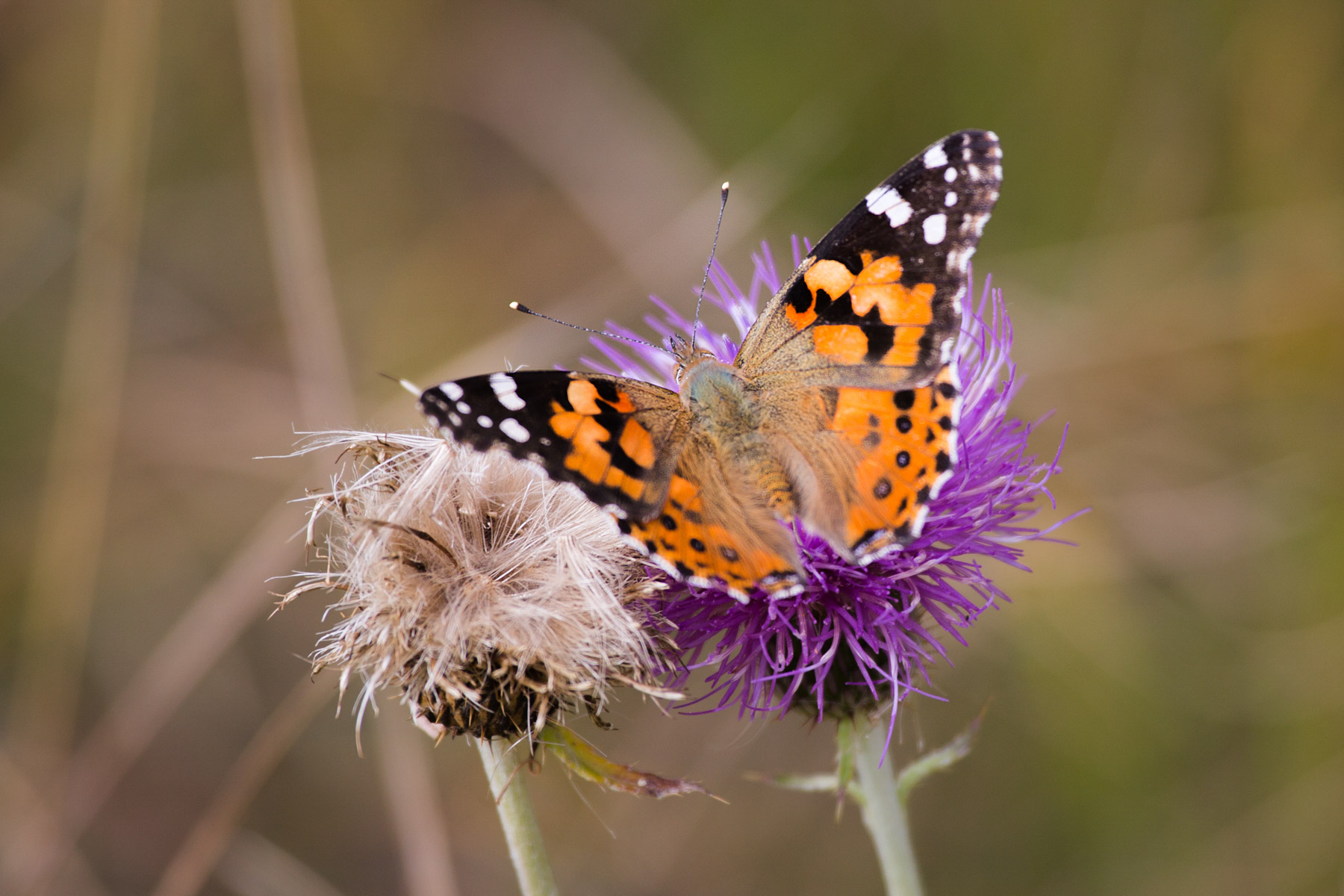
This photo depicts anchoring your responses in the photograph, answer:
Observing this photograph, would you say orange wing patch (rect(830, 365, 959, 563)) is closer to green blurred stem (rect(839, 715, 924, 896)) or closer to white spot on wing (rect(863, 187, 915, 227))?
white spot on wing (rect(863, 187, 915, 227))

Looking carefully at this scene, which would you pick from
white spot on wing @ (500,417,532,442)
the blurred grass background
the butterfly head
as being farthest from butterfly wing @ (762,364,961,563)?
the blurred grass background

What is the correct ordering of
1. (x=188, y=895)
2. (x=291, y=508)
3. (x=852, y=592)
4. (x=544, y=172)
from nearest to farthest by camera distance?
(x=852, y=592) → (x=188, y=895) → (x=291, y=508) → (x=544, y=172)

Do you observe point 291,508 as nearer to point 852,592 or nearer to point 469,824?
point 469,824

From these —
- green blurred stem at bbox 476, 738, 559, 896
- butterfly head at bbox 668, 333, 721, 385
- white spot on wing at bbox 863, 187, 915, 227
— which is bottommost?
green blurred stem at bbox 476, 738, 559, 896

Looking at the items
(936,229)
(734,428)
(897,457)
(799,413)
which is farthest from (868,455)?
(936,229)

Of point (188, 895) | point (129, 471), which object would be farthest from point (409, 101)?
point (188, 895)
